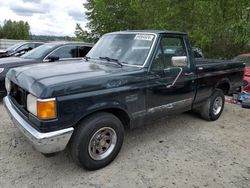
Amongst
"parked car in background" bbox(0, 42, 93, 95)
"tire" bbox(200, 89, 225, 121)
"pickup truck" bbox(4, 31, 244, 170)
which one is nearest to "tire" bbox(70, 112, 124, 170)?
"pickup truck" bbox(4, 31, 244, 170)

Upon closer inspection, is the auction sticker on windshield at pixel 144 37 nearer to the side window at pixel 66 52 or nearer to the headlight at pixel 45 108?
the headlight at pixel 45 108

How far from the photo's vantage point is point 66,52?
754 cm

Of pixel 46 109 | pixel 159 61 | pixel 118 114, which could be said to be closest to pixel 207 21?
pixel 159 61

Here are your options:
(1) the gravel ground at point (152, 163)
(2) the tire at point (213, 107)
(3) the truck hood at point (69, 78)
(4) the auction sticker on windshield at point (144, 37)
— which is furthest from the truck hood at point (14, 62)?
(2) the tire at point (213, 107)

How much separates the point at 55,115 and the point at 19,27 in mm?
51937

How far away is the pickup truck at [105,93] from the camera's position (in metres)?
2.85

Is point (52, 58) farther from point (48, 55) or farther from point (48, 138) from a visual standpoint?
point (48, 138)

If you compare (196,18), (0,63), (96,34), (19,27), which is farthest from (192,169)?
(19,27)

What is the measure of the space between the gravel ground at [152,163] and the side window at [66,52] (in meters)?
3.05

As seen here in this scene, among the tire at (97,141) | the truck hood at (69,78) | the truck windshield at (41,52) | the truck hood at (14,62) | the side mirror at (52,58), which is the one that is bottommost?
the tire at (97,141)

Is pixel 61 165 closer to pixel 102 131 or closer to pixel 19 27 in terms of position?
pixel 102 131

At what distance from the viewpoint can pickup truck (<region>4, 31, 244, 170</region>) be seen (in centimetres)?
285

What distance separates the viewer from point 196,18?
10.9 metres

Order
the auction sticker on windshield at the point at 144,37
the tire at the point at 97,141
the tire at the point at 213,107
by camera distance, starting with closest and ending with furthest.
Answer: the tire at the point at 97,141
the auction sticker on windshield at the point at 144,37
the tire at the point at 213,107
